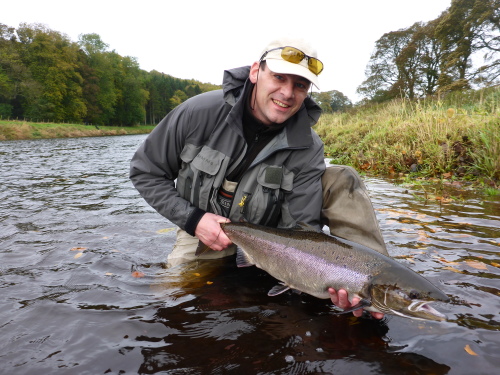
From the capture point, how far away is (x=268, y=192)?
12.0ft

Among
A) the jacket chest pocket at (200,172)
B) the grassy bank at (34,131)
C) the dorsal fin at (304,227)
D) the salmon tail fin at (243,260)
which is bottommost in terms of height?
the grassy bank at (34,131)

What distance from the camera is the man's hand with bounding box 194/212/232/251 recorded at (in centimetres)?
342

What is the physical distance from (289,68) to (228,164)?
1139 millimetres

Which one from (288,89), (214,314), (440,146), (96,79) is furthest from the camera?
(96,79)

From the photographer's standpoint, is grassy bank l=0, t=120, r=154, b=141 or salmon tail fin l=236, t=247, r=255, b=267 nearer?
salmon tail fin l=236, t=247, r=255, b=267

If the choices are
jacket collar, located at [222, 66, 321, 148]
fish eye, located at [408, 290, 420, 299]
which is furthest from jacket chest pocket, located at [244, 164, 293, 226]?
fish eye, located at [408, 290, 420, 299]

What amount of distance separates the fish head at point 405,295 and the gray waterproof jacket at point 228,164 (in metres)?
1.26

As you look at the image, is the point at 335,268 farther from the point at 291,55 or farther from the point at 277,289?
the point at 291,55

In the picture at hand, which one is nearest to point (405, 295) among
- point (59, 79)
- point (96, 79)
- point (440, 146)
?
point (440, 146)

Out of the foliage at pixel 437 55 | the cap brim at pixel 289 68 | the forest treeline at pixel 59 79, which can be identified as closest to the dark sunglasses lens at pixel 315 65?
the cap brim at pixel 289 68

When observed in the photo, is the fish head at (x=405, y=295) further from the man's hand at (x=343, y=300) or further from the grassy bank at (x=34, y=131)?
the grassy bank at (x=34, y=131)

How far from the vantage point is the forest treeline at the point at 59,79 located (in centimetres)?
4666

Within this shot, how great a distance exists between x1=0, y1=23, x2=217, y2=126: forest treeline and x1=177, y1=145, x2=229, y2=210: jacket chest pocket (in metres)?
50.7

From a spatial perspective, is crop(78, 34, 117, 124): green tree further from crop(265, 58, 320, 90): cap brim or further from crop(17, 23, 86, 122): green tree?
crop(265, 58, 320, 90): cap brim
